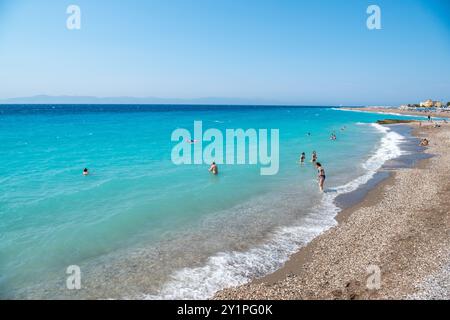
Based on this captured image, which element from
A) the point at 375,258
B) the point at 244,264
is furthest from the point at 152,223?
the point at 375,258

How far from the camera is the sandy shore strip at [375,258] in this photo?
9227 mm

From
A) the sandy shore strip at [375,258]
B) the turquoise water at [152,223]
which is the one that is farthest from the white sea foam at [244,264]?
the sandy shore strip at [375,258]

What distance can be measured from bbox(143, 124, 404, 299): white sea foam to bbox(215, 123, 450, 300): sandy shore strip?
1.44ft

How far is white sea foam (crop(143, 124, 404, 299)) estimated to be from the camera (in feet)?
32.7

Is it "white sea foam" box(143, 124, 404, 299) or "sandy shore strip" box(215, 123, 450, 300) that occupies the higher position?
"sandy shore strip" box(215, 123, 450, 300)

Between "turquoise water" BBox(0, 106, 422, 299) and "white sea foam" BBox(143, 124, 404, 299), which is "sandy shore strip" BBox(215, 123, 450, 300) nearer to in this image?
"white sea foam" BBox(143, 124, 404, 299)

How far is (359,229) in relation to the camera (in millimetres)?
14016

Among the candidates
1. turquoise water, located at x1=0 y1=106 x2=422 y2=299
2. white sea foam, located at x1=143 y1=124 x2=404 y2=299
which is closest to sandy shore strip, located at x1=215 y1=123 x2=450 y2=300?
white sea foam, located at x1=143 y1=124 x2=404 y2=299

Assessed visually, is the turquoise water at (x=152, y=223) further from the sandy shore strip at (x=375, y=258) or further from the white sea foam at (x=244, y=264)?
the sandy shore strip at (x=375, y=258)

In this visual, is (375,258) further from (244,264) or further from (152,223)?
(152,223)
